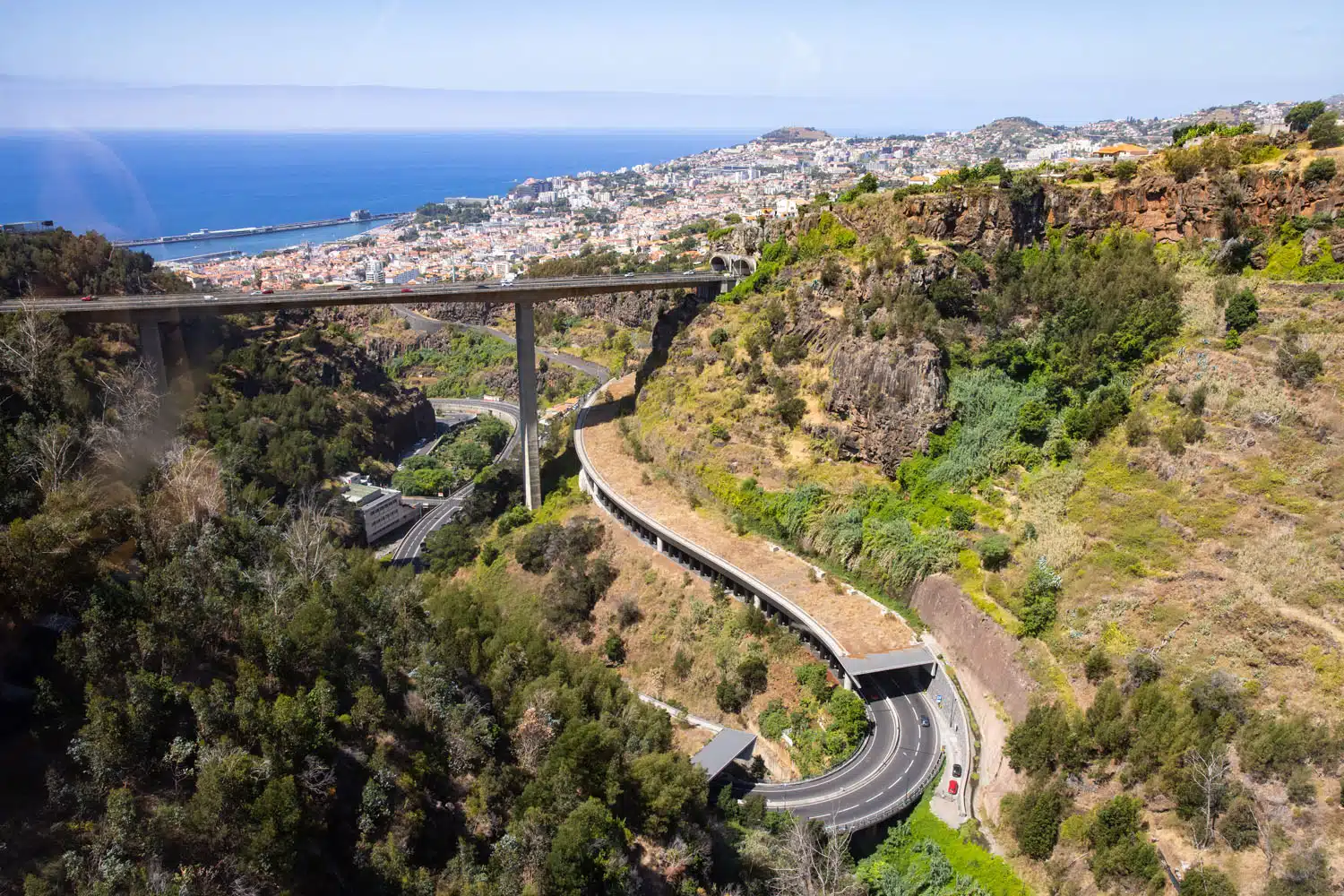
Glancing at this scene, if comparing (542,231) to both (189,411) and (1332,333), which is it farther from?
(1332,333)

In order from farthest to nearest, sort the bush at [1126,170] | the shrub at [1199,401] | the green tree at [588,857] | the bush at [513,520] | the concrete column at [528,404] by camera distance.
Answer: the concrete column at [528,404] < the bush at [513,520] < the bush at [1126,170] < the shrub at [1199,401] < the green tree at [588,857]

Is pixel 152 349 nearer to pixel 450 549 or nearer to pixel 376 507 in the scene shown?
pixel 376 507

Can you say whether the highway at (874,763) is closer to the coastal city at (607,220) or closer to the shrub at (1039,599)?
the shrub at (1039,599)

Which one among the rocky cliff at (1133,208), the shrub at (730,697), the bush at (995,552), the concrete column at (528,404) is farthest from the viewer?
the concrete column at (528,404)

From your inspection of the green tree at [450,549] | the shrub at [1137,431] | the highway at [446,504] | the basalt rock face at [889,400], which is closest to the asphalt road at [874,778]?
the basalt rock face at [889,400]

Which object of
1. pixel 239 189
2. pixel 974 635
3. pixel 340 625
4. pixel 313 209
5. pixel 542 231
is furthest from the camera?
pixel 313 209

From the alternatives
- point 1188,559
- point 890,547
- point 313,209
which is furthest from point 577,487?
point 313,209

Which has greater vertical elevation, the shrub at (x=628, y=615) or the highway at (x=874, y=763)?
the highway at (x=874, y=763)

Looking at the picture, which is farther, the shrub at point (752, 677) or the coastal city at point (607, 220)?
the coastal city at point (607, 220)
